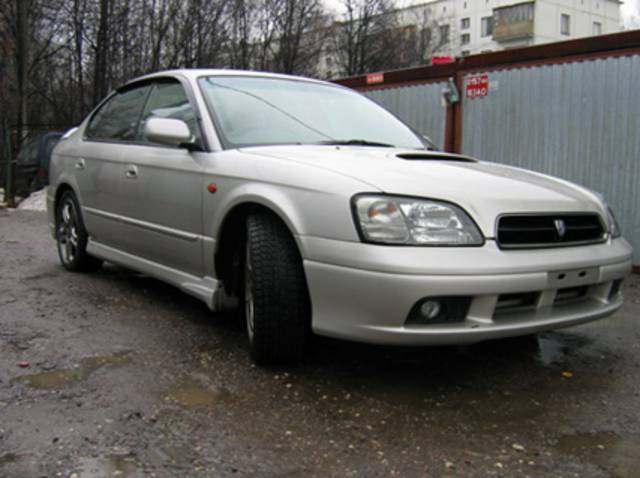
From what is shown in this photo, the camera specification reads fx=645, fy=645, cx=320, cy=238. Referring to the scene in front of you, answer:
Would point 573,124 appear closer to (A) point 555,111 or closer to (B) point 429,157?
(A) point 555,111

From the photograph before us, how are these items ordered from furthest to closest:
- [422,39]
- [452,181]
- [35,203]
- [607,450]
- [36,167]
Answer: [422,39] < [36,167] < [35,203] < [452,181] < [607,450]

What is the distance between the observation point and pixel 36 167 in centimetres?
1382

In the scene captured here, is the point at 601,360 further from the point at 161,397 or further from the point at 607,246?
the point at 161,397

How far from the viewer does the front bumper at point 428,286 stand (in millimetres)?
2562

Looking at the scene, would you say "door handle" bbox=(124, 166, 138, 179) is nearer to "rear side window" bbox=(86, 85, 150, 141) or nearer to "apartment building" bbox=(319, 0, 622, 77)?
"rear side window" bbox=(86, 85, 150, 141)

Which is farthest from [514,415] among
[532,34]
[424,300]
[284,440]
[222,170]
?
[532,34]

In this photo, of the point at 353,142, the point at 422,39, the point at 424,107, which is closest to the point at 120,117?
the point at 353,142

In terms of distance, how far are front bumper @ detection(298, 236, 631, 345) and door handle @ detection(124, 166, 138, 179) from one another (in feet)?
A: 5.70

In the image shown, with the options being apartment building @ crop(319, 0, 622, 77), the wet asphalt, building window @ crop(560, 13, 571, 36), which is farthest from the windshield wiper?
building window @ crop(560, 13, 571, 36)

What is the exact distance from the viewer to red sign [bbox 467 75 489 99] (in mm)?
7680

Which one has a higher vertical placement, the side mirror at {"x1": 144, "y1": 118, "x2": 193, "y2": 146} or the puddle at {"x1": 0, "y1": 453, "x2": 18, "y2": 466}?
the side mirror at {"x1": 144, "y1": 118, "x2": 193, "y2": 146}

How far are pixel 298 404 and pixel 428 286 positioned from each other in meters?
0.77

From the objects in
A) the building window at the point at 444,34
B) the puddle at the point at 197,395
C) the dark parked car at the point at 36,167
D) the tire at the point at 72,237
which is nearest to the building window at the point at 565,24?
the building window at the point at 444,34

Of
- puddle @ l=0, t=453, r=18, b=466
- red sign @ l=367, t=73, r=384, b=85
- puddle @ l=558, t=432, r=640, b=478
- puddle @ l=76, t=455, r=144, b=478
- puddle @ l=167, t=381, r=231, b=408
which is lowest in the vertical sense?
puddle @ l=558, t=432, r=640, b=478
